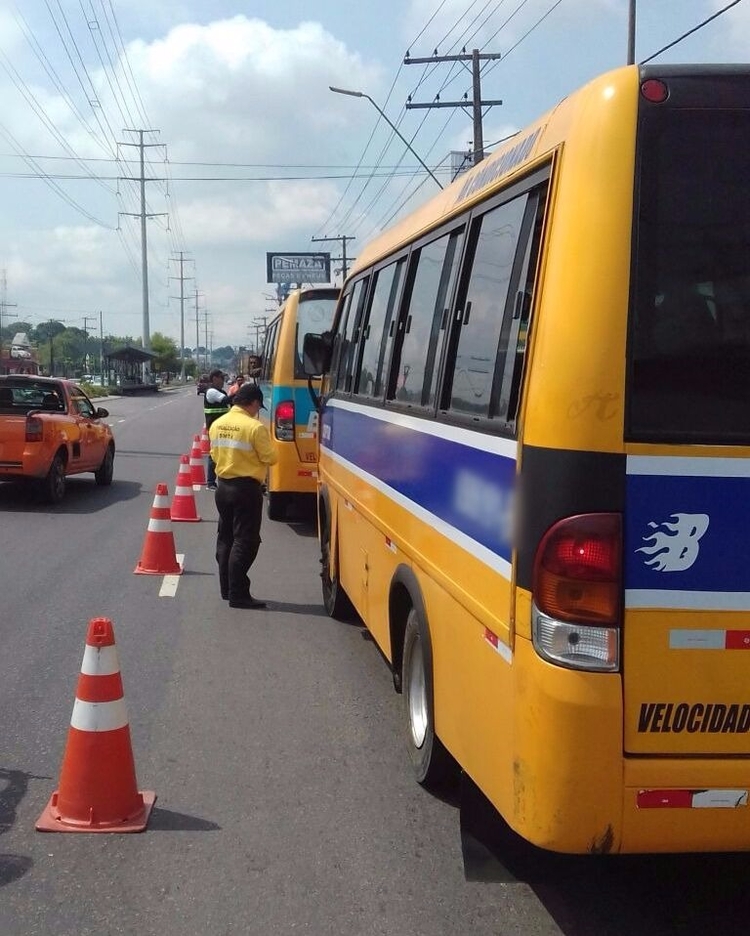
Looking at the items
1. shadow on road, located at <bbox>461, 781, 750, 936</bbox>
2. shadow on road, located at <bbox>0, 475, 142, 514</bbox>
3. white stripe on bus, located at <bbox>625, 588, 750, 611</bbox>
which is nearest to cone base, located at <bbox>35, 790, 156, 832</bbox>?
shadow on road, located at <bbox>461, 781, 750, 936</bbox>

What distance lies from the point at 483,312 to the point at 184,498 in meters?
10.4

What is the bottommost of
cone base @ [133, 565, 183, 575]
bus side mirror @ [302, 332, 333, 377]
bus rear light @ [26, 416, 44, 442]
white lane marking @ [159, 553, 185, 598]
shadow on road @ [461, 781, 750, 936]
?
white lane marking @ [159, 553, 185, 598]

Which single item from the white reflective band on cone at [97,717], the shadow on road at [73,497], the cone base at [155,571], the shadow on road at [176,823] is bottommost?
the shadow on road at [73,497]

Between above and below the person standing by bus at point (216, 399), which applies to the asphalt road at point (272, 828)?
below

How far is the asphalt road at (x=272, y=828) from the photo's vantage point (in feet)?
12.5

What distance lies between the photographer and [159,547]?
33.8 ft

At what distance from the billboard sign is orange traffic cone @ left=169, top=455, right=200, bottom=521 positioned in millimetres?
63616

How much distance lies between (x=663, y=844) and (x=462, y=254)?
2442mm

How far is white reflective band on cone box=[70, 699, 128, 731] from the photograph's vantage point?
4.55 m

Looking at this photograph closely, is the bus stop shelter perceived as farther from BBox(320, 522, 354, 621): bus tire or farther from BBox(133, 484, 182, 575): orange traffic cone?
BBox(320, 522, 354, 621): bus tire

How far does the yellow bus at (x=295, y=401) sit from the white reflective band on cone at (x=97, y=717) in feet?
26.7

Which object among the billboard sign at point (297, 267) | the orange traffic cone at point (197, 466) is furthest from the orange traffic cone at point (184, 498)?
the billboard sign at point (297, 267)

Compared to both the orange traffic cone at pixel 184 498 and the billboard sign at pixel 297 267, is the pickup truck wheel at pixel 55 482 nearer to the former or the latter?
the orange traffic cone at pixel 184 498

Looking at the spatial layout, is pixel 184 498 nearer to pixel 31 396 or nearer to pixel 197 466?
pixel 31 396
